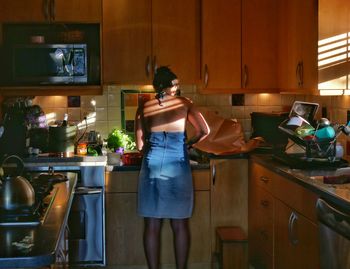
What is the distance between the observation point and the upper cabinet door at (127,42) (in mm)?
4512

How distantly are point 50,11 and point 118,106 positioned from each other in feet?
3.00

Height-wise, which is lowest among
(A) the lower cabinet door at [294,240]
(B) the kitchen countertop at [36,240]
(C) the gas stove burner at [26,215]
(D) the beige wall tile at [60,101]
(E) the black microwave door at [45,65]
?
(A) the lower cabinet door at [294,240]

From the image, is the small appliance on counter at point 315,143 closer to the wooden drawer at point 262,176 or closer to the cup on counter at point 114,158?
the wooden drawer at point 262,176

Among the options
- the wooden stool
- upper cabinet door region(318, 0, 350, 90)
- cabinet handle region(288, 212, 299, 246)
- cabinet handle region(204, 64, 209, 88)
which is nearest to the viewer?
cabinet handle region(288, 212, 299, 246)

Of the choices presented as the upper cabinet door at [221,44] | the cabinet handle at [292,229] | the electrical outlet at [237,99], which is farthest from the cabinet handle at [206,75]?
the cabinet handle at [292,229]

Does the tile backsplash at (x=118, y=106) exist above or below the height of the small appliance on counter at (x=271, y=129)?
above

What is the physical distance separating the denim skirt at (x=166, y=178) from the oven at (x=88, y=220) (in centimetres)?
37

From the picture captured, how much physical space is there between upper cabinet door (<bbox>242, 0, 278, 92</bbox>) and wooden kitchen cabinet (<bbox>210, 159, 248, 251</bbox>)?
735 mm

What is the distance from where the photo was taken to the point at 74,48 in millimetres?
4359

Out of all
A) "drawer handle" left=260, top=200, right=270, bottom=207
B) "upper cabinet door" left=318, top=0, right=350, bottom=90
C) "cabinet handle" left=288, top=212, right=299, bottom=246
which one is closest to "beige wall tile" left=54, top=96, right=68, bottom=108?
"drawer handle" left=260, top=200, right=270, bottom=207

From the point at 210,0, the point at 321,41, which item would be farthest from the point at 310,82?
the point at 210,0

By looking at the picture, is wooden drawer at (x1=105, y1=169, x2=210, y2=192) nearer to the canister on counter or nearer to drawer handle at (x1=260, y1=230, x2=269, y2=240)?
the canister on counter

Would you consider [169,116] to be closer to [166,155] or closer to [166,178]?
[166,155]

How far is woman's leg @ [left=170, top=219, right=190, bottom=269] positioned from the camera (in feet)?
13.2
